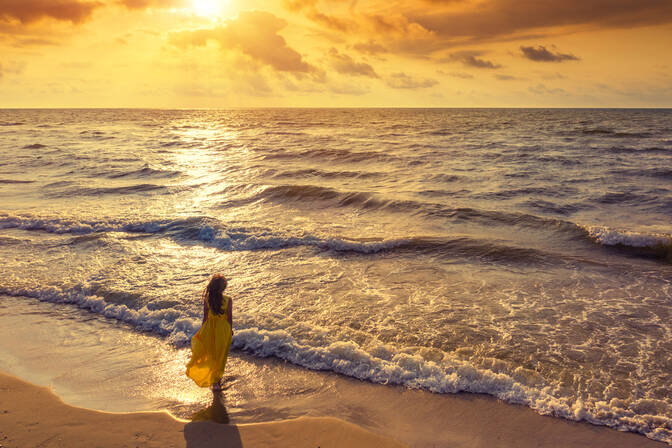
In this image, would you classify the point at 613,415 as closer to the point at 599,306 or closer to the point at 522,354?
the point at 522,354

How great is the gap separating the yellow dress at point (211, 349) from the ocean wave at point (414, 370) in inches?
47.2

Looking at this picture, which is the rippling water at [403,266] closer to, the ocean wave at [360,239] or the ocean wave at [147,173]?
the ocean wave at [360,239]

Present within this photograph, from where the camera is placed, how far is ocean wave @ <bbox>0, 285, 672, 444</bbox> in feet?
16.8

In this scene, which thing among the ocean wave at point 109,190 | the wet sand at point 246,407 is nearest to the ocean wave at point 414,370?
the wet sand at point 246,407

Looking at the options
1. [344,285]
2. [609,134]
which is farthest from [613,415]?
[609,134]

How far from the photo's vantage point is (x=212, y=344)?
548cm

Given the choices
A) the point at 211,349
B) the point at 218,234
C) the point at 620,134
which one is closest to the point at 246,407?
the point at 211,349

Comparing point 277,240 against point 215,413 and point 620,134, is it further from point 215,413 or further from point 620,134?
point 620,134

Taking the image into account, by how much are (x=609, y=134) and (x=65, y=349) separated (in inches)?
1837

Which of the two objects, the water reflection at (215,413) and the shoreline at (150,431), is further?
the water reflection at (215,413)

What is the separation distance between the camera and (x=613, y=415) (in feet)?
16.7

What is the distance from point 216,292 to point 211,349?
742 mm

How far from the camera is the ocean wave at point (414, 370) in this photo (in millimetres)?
5125

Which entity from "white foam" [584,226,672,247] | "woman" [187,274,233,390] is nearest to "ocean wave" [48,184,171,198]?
"woman" [187,274,233,390]
